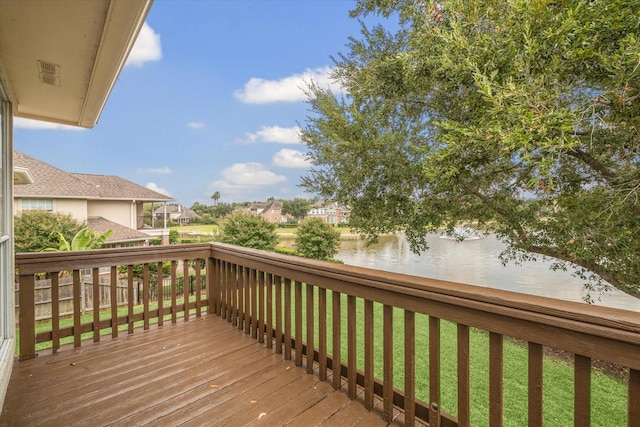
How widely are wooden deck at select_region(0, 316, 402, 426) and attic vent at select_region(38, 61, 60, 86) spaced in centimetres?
197

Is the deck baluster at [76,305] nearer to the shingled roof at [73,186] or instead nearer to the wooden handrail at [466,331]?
the wooden handrail at [466,331]

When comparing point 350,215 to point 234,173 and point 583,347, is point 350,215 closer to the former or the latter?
point 583,347

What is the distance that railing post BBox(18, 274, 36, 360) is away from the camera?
2355mm

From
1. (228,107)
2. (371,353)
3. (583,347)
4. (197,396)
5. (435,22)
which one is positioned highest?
(228,107)

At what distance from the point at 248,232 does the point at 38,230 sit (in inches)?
280

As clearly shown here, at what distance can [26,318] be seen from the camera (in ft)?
7.77

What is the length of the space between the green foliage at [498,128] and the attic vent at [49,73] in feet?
12.0

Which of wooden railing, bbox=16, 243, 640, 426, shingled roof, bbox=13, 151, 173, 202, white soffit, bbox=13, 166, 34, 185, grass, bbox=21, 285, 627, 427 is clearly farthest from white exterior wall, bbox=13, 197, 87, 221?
A: wooden railing, bbox=16, 243, 640, 426

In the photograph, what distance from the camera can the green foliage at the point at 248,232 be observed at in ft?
39.9

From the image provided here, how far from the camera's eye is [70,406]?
182 cm

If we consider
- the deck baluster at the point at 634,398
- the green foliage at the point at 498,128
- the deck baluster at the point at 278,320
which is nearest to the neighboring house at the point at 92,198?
the green foliage at the point at 498,128

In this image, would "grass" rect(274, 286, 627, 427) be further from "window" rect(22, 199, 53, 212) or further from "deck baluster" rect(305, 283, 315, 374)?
"window" rect(22, 199, 53, 212)

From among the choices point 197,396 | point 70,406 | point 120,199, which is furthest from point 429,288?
point 120,199

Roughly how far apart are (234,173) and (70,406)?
25850 mm
